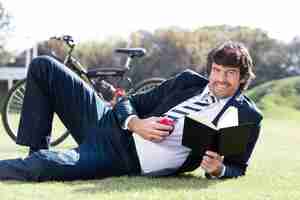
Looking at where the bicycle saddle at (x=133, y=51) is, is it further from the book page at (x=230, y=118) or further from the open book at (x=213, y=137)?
the open book at (x=213, y=137)

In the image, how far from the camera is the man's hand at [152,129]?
3.28m

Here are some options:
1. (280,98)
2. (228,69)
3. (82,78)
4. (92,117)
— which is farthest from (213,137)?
(280,98)

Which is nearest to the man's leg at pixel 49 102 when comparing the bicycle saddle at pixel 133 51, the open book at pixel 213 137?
the open book at pixel 213 137

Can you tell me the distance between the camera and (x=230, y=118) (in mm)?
3375

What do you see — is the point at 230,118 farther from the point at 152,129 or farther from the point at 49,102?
the point at 49,102

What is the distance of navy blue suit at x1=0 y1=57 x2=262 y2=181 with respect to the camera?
342 centimetres

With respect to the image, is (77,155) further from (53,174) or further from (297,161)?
(297,161)

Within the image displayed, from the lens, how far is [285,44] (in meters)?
32.6

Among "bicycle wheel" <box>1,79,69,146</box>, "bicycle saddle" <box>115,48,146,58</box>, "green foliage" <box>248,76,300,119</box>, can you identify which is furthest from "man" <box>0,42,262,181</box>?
"green foliage" <box>248,76,300,119</box>

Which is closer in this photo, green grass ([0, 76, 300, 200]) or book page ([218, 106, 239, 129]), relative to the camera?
green grass ([0, 76, 300, 200])

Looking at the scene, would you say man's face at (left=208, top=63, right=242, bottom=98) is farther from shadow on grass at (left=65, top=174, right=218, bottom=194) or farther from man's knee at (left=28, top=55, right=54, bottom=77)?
man's knee at (left=28, top=55, right=54, bottom=77)

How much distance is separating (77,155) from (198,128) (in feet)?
2.25

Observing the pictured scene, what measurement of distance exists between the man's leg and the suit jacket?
168 mm

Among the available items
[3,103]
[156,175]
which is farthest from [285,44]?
[156,175]
